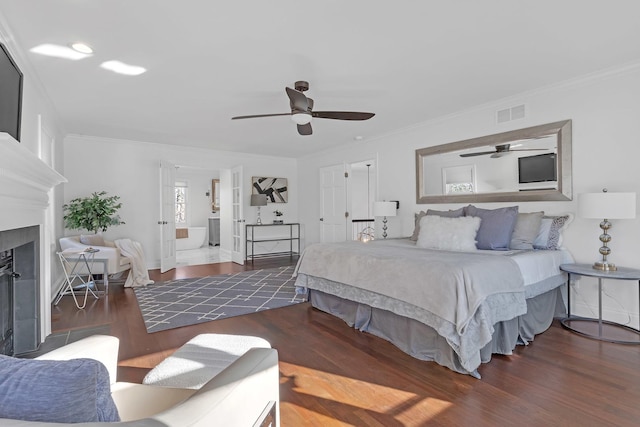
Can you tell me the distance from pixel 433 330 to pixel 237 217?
5.38 metres

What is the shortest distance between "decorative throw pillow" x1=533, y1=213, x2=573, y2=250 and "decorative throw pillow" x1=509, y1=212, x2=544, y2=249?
64mm

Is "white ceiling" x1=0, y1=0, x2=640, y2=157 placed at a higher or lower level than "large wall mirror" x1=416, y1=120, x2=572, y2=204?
higher

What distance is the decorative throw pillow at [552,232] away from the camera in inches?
129

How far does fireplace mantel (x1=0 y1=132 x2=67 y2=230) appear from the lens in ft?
5.48

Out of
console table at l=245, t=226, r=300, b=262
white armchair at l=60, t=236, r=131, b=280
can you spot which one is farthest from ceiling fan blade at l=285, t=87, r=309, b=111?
console table at l=245, t=226, r=300, b=262

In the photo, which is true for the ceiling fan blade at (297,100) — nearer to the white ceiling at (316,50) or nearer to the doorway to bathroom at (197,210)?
the white ceiling at (316,50)

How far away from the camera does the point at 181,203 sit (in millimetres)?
9766

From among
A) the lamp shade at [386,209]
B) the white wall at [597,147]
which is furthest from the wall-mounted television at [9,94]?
the white wall at [597,147]

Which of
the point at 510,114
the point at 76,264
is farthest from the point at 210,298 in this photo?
the point at 510,114

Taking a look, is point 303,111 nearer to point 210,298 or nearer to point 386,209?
point 386,209

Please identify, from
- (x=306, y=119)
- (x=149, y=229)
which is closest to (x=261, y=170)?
(x=149, y=229)

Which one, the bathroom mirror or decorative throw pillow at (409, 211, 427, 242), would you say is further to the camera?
the bathroom mirror

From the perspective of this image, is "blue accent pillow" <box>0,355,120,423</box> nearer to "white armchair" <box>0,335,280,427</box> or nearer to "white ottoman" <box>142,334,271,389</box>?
"white armchair" <box>0,335,280,427</box>

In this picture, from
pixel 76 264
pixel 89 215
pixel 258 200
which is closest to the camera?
pixel 76 264
